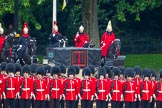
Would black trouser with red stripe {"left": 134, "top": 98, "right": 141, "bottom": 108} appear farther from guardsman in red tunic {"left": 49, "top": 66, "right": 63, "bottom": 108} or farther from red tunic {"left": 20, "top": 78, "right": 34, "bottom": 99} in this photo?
red tunic {"left": 20, "top": 78, "right": 34, "bottom": 99}

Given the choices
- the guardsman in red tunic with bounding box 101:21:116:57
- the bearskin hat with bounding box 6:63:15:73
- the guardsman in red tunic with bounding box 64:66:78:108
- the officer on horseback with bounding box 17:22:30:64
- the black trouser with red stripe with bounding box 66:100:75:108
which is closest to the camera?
the guardsman in red tunic with bounding box 64:66:78:108

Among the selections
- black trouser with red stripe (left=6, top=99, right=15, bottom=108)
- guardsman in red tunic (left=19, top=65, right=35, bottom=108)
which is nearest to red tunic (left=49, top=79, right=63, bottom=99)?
guardsman in red tunic (left=19, top=65, right=35, bottom=108)

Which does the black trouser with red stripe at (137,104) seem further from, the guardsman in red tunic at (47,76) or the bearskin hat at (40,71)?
the bearskin hat at (40,71)

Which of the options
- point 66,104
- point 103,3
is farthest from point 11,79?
point 103,3

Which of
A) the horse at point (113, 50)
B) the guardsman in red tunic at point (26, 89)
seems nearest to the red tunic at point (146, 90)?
the guardsman in red tunic at point (26, 89)

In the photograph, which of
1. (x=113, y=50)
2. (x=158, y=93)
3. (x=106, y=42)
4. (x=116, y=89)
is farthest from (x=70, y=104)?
(x=106, y=42)

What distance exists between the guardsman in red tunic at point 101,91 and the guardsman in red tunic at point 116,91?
0.18 meters

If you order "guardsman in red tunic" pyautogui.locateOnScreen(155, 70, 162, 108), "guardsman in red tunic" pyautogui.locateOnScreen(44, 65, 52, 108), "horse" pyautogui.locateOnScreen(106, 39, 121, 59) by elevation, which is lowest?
"guardsman in red tunic" pyautogui.locateOnScreen(155, 70, 162, 108)

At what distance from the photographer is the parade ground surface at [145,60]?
47.4 metres

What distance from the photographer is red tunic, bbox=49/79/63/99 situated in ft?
108

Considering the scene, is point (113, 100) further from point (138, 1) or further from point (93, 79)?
point (138, 1)

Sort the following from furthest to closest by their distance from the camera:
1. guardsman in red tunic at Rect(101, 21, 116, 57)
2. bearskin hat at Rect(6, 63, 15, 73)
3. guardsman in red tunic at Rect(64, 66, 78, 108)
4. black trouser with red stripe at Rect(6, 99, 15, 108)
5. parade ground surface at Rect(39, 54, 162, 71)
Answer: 1. parade ground surface at Rect(39, 54, 162, 71)
2. guardsman in red tunic at Rect(101, 21, 116, 57)
3. black trouser with red stripe at Rect(6, 99, 15, 108)
4. bearskin hat at Rect(6, 63, 15, 73)
5. guardsman in red tunic at Rect(64, 66, 78, 108)

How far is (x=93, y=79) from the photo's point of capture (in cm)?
3316

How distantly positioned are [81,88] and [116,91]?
3.39ft
